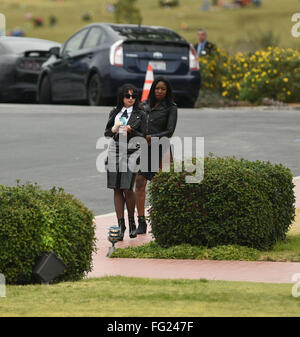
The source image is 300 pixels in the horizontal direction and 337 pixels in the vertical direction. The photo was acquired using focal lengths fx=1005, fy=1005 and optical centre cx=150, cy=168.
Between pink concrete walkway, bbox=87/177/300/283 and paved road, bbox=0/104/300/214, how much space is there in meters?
3.23

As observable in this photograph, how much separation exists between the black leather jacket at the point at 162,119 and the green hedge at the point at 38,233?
3225 millimetres

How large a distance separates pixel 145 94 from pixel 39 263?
7130 millimetres

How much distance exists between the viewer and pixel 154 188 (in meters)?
10.8

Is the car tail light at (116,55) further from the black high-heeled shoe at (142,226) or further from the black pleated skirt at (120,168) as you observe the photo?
the black pleated skirt at (120,168)

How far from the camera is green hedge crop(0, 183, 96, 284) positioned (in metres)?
8.60

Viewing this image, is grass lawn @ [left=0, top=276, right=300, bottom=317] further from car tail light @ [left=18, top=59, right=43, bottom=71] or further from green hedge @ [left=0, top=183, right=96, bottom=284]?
car tail light @ [left=18, top=59, right=43, bottom=71]

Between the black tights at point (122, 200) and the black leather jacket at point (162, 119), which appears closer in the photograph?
the black tights at point (122, 200)

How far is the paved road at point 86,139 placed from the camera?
15841 millimetres

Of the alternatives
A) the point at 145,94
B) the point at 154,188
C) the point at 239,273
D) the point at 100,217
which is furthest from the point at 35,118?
the point at 239,273

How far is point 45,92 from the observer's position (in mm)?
23594

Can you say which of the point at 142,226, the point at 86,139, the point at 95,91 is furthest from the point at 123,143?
the point at 95,91

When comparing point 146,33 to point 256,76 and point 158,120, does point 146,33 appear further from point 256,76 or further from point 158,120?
point 158,120

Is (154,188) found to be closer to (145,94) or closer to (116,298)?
(116,298)

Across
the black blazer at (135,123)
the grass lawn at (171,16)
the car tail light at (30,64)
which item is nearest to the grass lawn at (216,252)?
the black blazer at (135,123)
